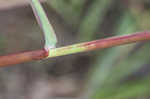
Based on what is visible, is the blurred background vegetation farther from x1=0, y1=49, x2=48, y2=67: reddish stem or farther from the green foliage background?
x1=0, y1=49, x2=48, y2=67: reddish stem

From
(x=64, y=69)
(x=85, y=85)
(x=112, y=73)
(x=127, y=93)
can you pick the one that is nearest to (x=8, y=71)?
(x=64, y=69)

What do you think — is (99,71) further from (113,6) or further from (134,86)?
(113,6)

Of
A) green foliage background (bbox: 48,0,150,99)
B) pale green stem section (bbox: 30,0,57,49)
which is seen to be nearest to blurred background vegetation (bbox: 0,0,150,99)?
green foliage background (bbox: 48,0,150,99)

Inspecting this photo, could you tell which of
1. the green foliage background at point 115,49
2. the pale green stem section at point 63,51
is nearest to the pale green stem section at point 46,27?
the pale green stem section at point 63,51

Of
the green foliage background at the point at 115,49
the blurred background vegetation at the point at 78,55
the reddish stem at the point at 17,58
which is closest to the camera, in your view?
the reddish stem at the point at 17,58

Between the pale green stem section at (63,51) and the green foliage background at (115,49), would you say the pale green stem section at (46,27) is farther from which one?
the green foliage background at (115,49)

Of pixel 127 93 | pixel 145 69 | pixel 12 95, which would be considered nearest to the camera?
pixel 127 93

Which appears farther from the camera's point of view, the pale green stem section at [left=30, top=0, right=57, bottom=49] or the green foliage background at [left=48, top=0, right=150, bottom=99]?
the green foliage background at [left=48, top=0, right=150, bottom=99]

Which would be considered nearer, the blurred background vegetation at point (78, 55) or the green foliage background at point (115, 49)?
the green foliage background at point (115, 49)

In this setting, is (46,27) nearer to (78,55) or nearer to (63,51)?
(63,51)
